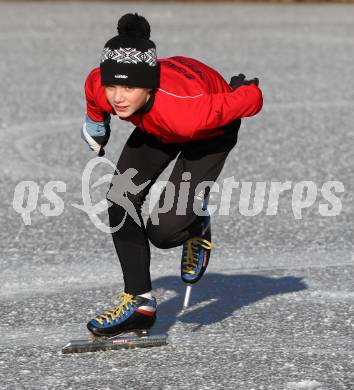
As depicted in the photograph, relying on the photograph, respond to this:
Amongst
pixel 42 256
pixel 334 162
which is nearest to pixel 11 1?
pixel 334 162

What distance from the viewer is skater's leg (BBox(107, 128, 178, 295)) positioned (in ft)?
19.0

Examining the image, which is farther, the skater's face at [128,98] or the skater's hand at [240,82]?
the skater's hand at [240,82]

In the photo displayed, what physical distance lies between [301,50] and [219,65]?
6.19 feet

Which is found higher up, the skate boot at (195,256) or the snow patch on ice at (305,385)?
the skate boot at (195,256)

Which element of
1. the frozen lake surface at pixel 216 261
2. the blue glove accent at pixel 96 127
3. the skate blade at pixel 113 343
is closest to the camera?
the frozen lake surface at pixel 216 261

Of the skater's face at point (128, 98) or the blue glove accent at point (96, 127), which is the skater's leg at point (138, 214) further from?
the skater's face at point (128, 98)

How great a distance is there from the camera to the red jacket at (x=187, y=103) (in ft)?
17.7

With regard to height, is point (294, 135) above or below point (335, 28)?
below

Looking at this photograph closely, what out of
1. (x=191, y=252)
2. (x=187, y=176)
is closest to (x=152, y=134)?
(x=187, y=176)

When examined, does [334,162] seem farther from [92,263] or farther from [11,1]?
[11,1]

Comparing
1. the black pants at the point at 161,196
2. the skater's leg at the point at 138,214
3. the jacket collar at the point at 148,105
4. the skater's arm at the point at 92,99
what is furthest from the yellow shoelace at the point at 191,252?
the jacket collar at the point at 148,105

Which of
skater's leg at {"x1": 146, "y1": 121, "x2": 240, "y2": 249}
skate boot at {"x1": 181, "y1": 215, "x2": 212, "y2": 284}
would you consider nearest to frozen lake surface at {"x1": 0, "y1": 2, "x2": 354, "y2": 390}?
skate boot at {"x1": 181, "y1": 215, "x2": 212, "y2": 284}

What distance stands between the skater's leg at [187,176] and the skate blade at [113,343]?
0.50m

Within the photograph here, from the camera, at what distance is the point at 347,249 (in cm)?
769
